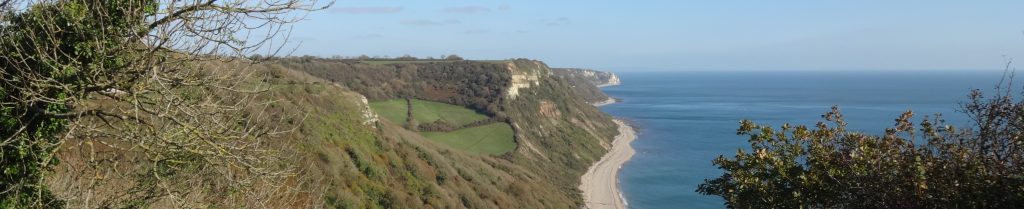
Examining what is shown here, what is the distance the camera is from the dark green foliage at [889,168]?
566 centimetres

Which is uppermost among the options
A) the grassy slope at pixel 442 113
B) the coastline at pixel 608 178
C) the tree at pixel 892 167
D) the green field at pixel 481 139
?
the tree at pixel 892 167

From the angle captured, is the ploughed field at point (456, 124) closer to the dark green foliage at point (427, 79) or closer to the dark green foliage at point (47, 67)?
the dark green foliage at point (427, 79)

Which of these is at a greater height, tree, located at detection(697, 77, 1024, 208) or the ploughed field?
tree, located at detection(697, 77, 1024, 208)

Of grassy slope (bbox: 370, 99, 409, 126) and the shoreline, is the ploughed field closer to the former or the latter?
grassy slope (bbox: 370, 99, 409, 126)

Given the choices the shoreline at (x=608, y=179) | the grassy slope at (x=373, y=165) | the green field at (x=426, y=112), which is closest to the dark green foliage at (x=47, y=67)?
the grassy slope at (x=373, y=165)

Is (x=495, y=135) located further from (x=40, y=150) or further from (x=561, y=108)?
(x=40, y=150)

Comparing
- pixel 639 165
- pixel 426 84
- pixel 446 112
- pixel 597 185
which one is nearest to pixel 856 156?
pixel 597 185

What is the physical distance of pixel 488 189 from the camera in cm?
3762

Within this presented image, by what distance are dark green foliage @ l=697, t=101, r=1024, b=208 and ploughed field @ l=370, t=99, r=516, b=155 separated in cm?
4926

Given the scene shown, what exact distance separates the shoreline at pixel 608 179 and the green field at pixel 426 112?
14562 mm

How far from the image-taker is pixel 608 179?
57.2m

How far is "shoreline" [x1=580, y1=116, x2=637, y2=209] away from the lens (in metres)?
47.2

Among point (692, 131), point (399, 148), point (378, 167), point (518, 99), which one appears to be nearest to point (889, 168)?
point (378, 167)

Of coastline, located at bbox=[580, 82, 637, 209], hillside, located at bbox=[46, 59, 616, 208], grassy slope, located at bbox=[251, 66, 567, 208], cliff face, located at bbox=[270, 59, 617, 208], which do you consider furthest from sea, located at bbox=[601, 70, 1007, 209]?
grassy slope, located at bbox=[251, 66, 567, 208]
